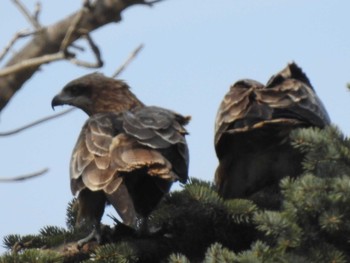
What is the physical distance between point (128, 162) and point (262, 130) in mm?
1007

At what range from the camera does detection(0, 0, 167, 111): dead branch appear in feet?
12.2

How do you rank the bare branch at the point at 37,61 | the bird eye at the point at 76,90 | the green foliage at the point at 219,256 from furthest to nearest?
1. the bird eye at the point at 76,90
2. the green foliage at the point at 219,256
3. the bare branch at the point at 37,61

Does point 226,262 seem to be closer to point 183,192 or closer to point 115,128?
point 183,192

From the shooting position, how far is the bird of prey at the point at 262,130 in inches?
282

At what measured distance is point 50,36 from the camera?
3.74 metres

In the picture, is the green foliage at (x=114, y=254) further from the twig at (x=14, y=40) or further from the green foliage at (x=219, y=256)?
the twig at (x=14, y=40)

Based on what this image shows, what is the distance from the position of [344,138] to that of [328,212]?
2.38 feet

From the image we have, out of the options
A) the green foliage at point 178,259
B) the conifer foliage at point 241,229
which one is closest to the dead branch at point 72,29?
the conifer foliage at point 241,229

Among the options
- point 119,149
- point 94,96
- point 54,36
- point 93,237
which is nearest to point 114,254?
point 93,237

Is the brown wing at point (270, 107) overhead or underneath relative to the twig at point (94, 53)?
underneath

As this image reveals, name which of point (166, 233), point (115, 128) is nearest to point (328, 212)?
point (166, 233)

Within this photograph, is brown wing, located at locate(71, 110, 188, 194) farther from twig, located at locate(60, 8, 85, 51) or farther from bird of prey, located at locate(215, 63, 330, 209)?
twig, located at locate(60, 8, 85, 51)

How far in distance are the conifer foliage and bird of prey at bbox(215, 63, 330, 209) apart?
1.66ft

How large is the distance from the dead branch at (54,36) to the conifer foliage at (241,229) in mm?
2165
